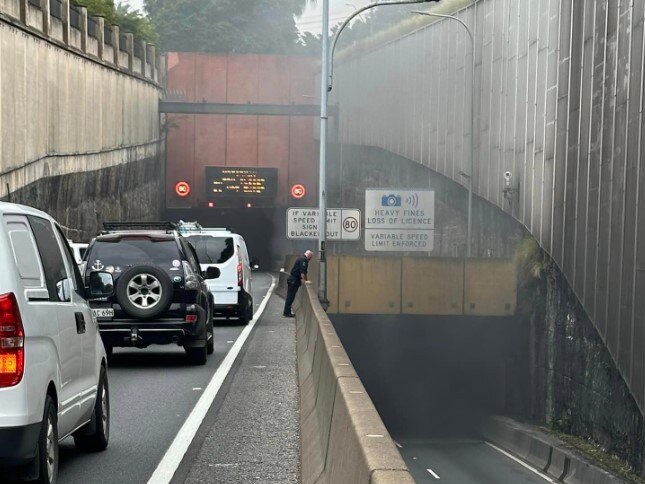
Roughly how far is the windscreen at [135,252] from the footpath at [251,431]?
187 centimetres

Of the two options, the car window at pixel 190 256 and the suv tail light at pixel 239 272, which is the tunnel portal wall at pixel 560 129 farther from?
the car window at pixel 190 256

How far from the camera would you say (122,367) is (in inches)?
789

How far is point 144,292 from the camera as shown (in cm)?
1905

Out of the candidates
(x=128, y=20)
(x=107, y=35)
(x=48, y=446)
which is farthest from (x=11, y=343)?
(x=128, y=20)

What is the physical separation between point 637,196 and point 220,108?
5237cm

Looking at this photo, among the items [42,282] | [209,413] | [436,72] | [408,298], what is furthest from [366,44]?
[42,282]

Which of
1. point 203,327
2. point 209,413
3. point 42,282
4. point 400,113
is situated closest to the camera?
point 42,282

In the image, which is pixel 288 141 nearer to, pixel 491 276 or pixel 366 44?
pixel 366 44

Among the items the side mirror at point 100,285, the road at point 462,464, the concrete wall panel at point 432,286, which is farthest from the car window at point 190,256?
the concrete wall panel at point 432,286

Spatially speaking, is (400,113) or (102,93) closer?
(102,93)

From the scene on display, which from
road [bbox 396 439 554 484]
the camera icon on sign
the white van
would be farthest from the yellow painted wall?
the white van

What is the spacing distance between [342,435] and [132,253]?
11982mm

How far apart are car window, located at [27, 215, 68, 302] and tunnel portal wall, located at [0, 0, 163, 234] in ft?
Answer: 86.9

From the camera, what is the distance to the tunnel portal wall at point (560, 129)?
28.1 meters
